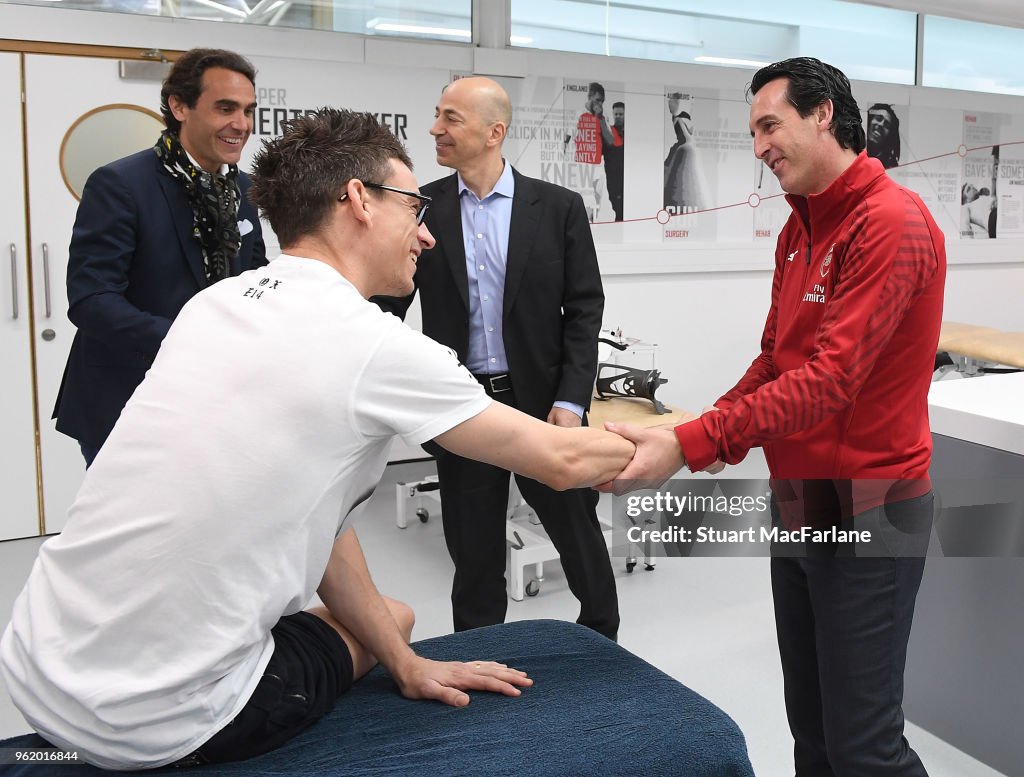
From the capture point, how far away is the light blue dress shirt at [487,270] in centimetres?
270

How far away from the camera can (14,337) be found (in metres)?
4.18

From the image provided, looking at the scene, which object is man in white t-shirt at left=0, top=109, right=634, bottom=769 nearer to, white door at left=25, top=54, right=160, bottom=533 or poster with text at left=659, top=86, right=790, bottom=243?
white door at left=25, top=54, right=160, bottom=533

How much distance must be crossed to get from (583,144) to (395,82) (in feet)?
3.80

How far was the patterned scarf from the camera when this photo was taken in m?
2.39

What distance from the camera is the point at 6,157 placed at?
4066 millimetres

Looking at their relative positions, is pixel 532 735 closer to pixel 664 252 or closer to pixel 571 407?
pixel 571 407

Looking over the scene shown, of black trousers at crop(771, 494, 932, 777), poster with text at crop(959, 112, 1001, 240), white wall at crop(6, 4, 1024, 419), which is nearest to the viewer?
black trousers at crop(771, 494, 932, 777)

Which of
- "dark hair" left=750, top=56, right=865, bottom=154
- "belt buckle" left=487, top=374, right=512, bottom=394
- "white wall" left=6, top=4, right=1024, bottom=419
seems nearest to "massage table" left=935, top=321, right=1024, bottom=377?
"white wall" left=6, top=4, right=1024, bottom=419

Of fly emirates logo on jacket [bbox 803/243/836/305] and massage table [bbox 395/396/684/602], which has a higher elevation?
fly emirates logo on jacket [bbox 803/243/836/305]

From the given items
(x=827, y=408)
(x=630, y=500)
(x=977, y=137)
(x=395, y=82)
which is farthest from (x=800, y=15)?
(x=827, y=408)

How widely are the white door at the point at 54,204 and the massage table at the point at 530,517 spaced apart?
1.55 m

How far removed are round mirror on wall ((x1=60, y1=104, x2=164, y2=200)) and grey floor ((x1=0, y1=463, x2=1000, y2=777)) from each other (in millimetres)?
1675

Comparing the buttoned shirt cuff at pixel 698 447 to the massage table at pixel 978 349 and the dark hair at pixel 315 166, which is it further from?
the massage table at pixel 978 349

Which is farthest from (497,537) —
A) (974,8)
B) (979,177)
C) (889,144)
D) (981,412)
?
(979,177)
